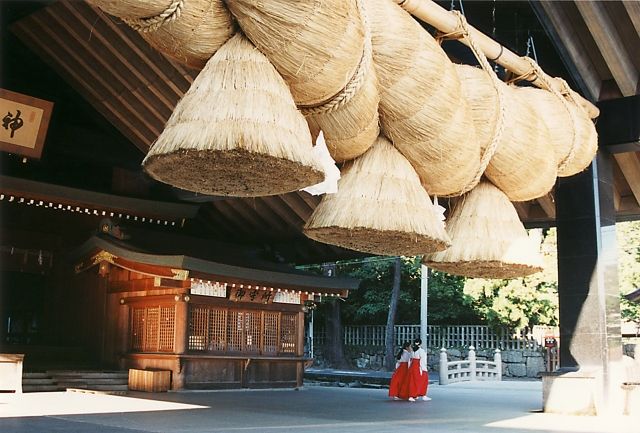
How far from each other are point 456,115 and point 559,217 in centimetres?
629

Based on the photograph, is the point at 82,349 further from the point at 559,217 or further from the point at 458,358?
the point at 458,358

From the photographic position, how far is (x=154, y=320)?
13.0 metres

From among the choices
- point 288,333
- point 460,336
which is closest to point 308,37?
point 288,333

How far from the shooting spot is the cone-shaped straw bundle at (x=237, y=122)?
1.67m

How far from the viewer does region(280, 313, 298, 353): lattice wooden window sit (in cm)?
1441

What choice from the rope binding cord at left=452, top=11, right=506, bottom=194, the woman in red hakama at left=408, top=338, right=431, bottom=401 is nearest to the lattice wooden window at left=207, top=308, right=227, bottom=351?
the woman in red hakama at left=408, top=338, right=431, bottom=401

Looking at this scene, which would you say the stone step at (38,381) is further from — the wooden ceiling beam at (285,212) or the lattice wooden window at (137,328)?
the wooden ceiling beam at (285,212)

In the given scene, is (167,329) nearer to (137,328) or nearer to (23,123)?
(137,328)

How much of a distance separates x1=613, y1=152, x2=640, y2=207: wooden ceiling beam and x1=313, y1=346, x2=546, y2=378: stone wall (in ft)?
39.7

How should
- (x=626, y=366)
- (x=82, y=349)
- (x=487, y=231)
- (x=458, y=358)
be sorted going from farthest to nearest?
(x=458, y=358) → (x=82, y=349) → (x=626, y=366) → (x=487, y=231)

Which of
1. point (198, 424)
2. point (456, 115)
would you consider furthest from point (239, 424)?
point (456, 115)

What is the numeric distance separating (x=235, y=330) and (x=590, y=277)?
7.60 metres

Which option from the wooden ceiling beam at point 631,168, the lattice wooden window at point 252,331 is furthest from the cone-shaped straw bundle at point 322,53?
the lattice wooden window at point 252,331

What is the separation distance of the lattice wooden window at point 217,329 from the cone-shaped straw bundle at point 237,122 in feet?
38.2
